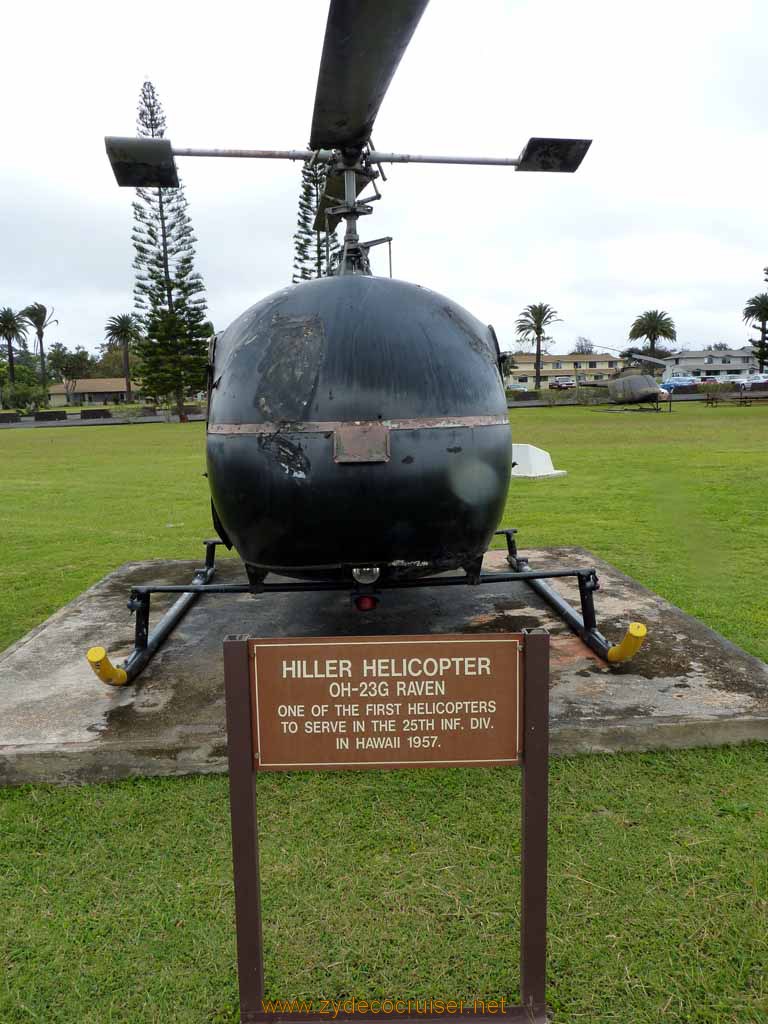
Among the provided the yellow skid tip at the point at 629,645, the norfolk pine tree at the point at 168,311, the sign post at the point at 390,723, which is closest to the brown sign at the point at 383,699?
the sign post at the point at 390,723

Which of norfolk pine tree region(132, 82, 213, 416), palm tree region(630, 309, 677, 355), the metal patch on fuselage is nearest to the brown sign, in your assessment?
the metal patch on fuselage

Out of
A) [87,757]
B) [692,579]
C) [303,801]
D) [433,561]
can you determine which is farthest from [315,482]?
[692,579]

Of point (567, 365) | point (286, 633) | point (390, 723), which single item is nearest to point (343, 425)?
point (390, 723)

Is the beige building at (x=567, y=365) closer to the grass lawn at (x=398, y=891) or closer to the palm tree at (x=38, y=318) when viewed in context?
the palm tree at (x=38, y=318)

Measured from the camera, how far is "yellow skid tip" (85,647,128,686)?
10.9ft

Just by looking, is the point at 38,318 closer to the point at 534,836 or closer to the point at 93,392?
the point at 93,392

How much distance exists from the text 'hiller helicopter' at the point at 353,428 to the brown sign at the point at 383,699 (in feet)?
3.81

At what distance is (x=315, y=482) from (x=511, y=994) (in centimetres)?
183

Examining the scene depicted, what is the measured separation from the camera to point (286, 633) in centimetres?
442

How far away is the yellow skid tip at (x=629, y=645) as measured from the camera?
329cm

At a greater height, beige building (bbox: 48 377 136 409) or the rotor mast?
beige building (bbox: 48 377 136 409)

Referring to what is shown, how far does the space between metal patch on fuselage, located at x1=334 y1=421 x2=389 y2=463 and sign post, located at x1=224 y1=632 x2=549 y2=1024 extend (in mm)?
1145

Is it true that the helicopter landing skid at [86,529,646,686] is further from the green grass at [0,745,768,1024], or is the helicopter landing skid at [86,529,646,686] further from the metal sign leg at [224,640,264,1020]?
the metal sign leg at [224,640,264,1020]

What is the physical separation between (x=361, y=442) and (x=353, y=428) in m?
0.07
